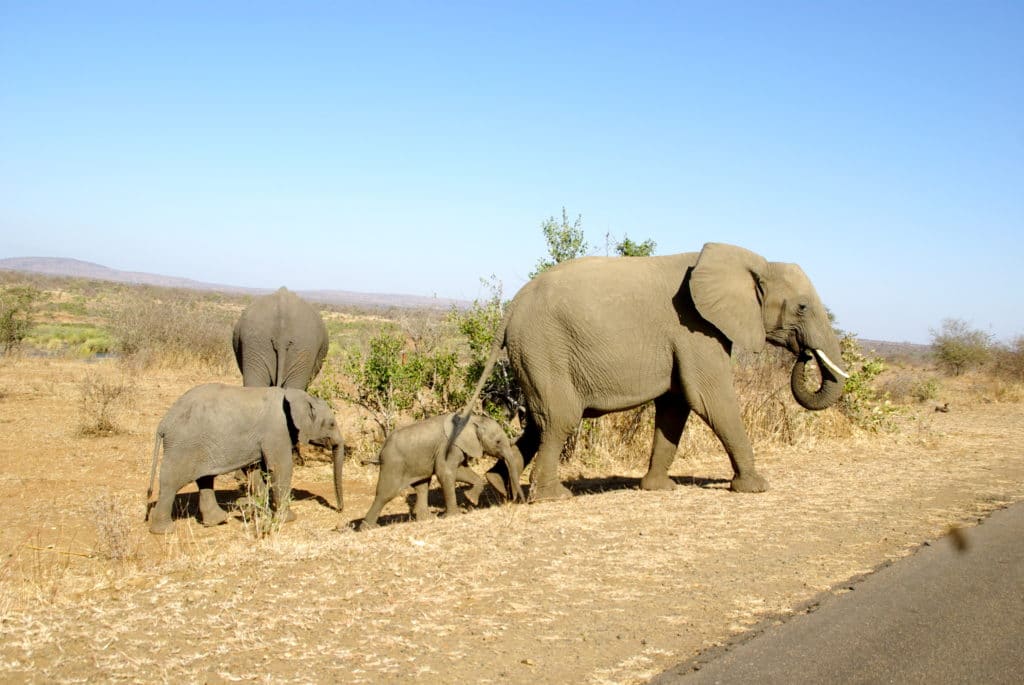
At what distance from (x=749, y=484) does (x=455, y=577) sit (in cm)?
442

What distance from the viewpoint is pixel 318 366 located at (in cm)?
1277

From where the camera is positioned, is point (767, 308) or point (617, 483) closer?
point (767, 308)

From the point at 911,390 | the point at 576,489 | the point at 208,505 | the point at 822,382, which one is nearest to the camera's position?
the point at 208,505

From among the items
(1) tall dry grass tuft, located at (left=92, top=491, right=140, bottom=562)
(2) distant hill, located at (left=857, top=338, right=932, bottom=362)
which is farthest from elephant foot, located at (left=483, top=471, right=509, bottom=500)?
(2) distant hill, located at (left=857, top=338, right=932, bottom=362)

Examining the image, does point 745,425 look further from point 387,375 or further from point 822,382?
point 387,375

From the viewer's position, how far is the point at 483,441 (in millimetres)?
9391

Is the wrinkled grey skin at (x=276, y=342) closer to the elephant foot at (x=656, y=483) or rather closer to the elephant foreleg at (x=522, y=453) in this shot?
the elephant foreleg at (x=522, y=453)

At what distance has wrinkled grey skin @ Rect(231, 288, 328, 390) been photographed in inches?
470

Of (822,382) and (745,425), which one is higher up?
(822,382)

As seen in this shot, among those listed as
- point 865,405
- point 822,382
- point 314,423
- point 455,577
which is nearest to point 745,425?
point 865,405

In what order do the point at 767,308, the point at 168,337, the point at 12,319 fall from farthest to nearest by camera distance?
the point at 168,337 → the point at 12,319 → the point at 767,308

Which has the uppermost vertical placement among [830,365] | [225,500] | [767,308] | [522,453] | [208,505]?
[767,308]

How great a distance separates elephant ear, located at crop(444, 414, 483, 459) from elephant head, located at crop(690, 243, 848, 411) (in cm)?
263

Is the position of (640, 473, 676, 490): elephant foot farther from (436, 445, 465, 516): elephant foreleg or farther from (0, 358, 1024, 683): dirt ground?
(436, 445, 465, 516): elephant foreleg
